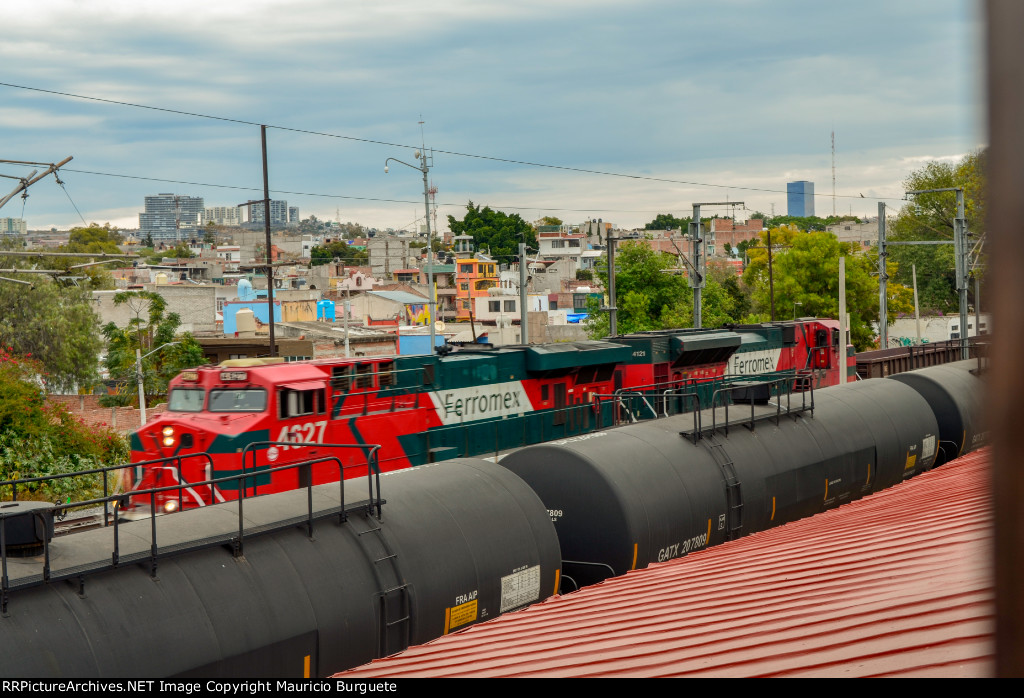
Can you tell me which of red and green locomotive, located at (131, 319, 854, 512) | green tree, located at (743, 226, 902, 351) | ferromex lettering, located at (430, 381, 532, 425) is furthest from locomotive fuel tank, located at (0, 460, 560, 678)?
green tree, located at (743, 226, 902, 351)

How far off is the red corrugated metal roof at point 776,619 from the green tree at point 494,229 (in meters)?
142

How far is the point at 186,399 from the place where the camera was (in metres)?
18.7

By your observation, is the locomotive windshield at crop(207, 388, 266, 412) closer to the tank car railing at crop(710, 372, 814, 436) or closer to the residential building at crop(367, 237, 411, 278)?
the tank car railing at crop(710, 372, 814, 436)

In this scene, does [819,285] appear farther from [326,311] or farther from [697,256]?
[697,256]

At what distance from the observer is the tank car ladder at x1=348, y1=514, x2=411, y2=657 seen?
29.6ft

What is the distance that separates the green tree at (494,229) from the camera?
154500mm

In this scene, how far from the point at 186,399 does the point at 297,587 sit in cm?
1142

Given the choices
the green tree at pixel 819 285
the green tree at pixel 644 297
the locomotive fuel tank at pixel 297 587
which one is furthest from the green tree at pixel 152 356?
the green tree at pixel 819 285

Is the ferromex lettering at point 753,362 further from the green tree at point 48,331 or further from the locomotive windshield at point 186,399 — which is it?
the green tree at point 48,331

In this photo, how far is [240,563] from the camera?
8266 millimetres

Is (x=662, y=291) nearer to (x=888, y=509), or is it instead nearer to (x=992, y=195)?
(x=888, y=509)

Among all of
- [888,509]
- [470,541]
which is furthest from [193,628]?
[888,509]

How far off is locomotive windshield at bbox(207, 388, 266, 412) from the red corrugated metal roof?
10.3 m
